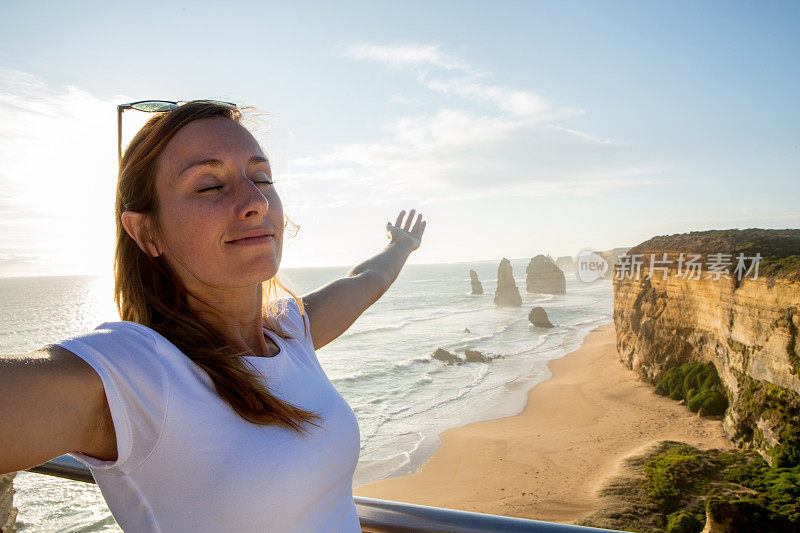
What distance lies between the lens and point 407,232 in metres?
2.81

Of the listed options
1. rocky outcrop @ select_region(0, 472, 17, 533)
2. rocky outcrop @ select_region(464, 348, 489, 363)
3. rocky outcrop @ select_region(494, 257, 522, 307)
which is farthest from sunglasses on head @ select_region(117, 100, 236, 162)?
rocky outcrop @ select_region(494, 257, 522, 307)

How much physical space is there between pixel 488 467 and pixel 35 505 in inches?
509

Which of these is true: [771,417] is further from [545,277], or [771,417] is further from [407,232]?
[545,277]

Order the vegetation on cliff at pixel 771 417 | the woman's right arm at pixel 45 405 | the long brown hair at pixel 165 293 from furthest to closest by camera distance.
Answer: the vegetation on cliff at pixel 771 417, the long brown hair at pixel 165 293, the woman's right arm at pixel 45 405

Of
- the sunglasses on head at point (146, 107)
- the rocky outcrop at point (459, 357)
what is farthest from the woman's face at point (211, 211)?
the rocky outcrop at point (459, 357)

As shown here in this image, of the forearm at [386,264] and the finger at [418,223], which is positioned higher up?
the finger at [418,223]

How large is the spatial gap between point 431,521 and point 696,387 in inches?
844

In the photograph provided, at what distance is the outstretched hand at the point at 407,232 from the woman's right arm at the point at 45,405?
193 cm

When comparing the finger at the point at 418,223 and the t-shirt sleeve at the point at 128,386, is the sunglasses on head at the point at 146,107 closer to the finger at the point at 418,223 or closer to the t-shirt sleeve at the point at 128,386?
the t-shirt sleeve at the point at 128,386

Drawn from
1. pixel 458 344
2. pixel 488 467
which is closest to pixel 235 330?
pixel 488 467

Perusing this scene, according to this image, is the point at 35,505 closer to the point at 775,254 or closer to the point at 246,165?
the point at 246,165

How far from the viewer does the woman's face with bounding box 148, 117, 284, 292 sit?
3.96 feet

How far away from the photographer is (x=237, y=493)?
968mm

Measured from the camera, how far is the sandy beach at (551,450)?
12.7 m
